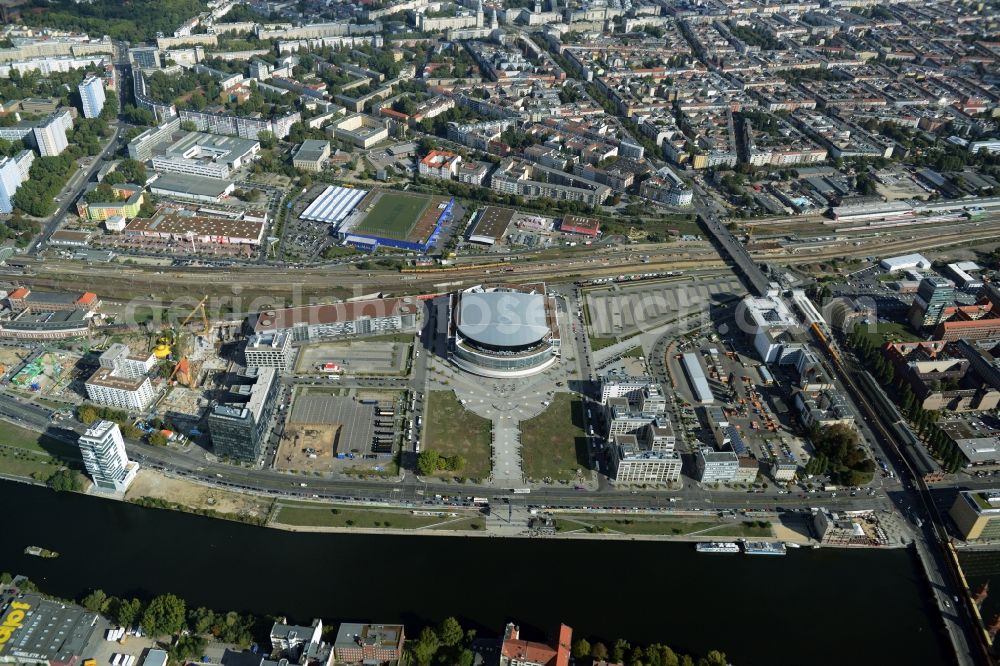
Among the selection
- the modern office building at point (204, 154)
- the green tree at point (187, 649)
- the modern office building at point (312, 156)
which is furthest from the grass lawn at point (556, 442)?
the modern office building at point (204, 154)

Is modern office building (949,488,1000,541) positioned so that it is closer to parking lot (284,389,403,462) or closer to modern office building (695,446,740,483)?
modern office building (695,446,740,483)

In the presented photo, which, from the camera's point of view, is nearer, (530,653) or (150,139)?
(530,653)

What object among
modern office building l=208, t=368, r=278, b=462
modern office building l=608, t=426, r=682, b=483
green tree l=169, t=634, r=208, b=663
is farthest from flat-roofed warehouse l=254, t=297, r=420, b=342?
green tree l=169, t=634, r=208, b=663

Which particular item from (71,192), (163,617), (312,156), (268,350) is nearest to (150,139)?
(71,192)

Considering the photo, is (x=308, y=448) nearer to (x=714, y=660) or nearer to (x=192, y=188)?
(x=714, y=660)

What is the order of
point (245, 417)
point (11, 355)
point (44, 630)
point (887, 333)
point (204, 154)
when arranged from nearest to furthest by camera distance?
1. point (44, 630)
2. point (245, 417)
3. point (11, 355)
4. point (887, 333)
5. point (204, 154)

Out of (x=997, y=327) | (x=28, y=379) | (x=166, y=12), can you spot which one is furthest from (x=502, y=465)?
(x=166, y=12)
